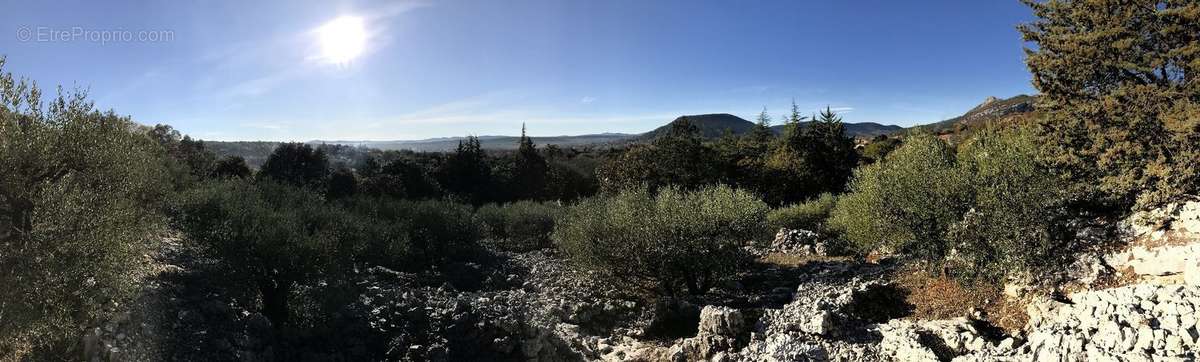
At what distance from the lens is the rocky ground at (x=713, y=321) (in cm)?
1176

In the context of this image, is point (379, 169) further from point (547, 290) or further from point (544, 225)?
point (547, 290)

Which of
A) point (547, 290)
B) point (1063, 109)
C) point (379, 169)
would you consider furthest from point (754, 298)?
point (379, 169)

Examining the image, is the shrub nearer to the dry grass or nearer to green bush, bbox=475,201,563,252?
green bush, bbox=475,201,563,252

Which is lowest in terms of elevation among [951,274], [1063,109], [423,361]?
[423,361]

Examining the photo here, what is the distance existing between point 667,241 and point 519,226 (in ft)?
80.0

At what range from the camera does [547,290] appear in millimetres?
25172

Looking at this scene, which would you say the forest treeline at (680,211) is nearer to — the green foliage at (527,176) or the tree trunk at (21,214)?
the tree trunk at (21,214)

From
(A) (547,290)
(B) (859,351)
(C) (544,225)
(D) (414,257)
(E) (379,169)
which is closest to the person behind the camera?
(B) (859,351)

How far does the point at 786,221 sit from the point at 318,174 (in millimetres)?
49931

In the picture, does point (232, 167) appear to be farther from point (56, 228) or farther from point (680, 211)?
point (680, 211)

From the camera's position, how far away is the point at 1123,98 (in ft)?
54.7

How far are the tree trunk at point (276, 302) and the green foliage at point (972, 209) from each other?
2193 cm

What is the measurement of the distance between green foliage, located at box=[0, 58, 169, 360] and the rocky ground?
4.59 ft

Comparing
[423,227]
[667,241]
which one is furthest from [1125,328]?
[423,227]
